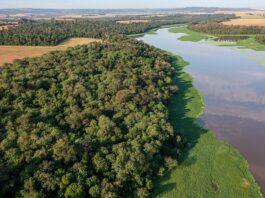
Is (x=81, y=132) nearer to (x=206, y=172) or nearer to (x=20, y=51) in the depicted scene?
(x=206, y=172)

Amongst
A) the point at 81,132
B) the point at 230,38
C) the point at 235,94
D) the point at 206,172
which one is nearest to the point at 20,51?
the point at 81,132

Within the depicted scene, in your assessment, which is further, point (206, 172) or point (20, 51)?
point (20, 51)

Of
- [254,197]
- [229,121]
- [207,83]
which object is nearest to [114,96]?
[229,121]

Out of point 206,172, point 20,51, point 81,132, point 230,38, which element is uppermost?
point 20,51

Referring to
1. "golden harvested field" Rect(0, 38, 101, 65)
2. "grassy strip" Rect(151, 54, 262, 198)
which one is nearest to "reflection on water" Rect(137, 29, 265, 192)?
"grassy strip" Rect(151, 54, 262, 198)

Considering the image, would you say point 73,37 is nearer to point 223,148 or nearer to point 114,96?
point 114,96

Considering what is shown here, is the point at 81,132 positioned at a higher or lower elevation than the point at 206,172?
higher

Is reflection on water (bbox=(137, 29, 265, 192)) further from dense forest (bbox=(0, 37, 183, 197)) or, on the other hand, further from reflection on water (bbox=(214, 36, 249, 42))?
reflection on water (bbox=(214, 36, 249, 42))

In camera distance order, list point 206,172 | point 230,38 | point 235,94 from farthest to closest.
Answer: point 230,38 < point 235,94 < point 206,172
